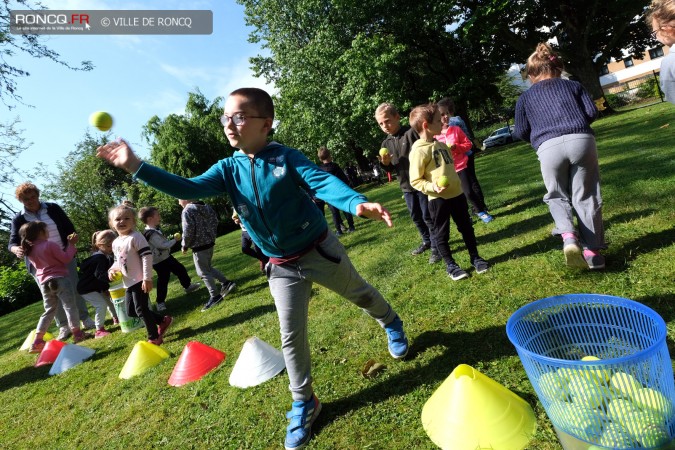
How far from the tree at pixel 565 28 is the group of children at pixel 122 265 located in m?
19.4

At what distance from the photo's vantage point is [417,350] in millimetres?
3074

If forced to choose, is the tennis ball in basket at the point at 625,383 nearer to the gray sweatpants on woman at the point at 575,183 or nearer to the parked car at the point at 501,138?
the gray sweatpants on woman at the point at 575,183

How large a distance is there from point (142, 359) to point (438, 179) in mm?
3556

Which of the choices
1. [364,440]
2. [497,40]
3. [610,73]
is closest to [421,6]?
[497,40]

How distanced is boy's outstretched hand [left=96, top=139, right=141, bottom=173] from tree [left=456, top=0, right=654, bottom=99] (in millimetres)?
21709

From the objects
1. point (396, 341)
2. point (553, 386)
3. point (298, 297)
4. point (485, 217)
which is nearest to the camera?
point (553, 386)

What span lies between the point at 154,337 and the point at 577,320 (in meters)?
4.59

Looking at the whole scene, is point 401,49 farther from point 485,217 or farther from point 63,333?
point 63,333

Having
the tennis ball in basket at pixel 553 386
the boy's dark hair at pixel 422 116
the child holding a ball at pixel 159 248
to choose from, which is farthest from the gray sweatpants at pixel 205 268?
the tennis ball in basket at pixel 553 386

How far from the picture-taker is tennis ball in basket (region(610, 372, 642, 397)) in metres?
1.53

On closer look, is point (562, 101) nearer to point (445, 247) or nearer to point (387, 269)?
point (445, 247)

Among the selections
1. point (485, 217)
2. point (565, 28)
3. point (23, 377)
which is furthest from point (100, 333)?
point (565, 28)

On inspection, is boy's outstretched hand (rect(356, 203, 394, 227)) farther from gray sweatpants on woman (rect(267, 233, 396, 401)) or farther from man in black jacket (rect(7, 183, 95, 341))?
man in black jacket (rect(7, 183, 95, 341))

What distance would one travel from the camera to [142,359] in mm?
4234
